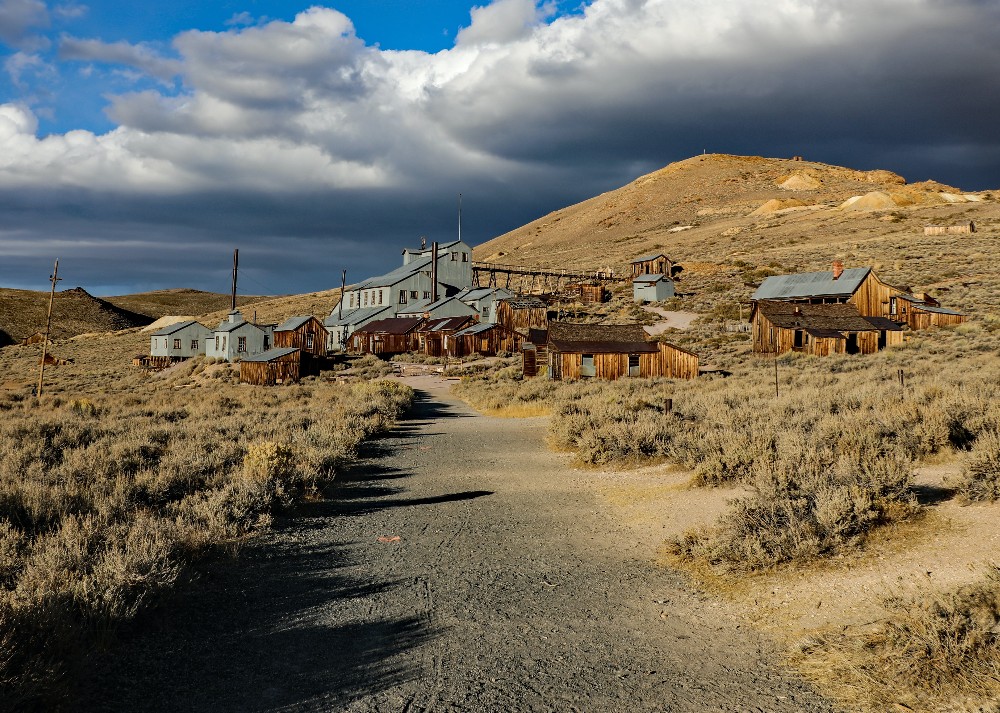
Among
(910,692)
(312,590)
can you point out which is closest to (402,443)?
(312,590)

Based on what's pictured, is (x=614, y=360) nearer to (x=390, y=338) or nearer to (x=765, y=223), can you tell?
(x=390, y=338)

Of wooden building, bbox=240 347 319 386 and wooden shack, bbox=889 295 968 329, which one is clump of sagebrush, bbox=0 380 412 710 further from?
wooden shack, bbox=889 295 968 329

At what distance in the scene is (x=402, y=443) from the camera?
17.2m

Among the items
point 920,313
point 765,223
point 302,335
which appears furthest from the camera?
point 765,223

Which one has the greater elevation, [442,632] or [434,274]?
[434,274]

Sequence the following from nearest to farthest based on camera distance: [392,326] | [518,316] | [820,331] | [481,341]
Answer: [820,331] < [481,341] < [392,326] < [518,316]

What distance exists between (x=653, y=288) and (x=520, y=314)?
17.3m

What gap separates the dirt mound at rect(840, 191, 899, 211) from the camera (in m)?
101

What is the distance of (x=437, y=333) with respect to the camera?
54.3 m

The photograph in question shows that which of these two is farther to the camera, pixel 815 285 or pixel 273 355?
pixel 815 285

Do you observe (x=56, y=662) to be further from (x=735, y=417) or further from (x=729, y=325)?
(x=729, y=325)

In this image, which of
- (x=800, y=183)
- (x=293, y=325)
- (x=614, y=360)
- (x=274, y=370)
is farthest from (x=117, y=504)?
(x=800, y=183)

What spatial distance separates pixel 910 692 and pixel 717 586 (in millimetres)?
2509

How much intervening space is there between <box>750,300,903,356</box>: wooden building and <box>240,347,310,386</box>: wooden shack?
29.7 m
